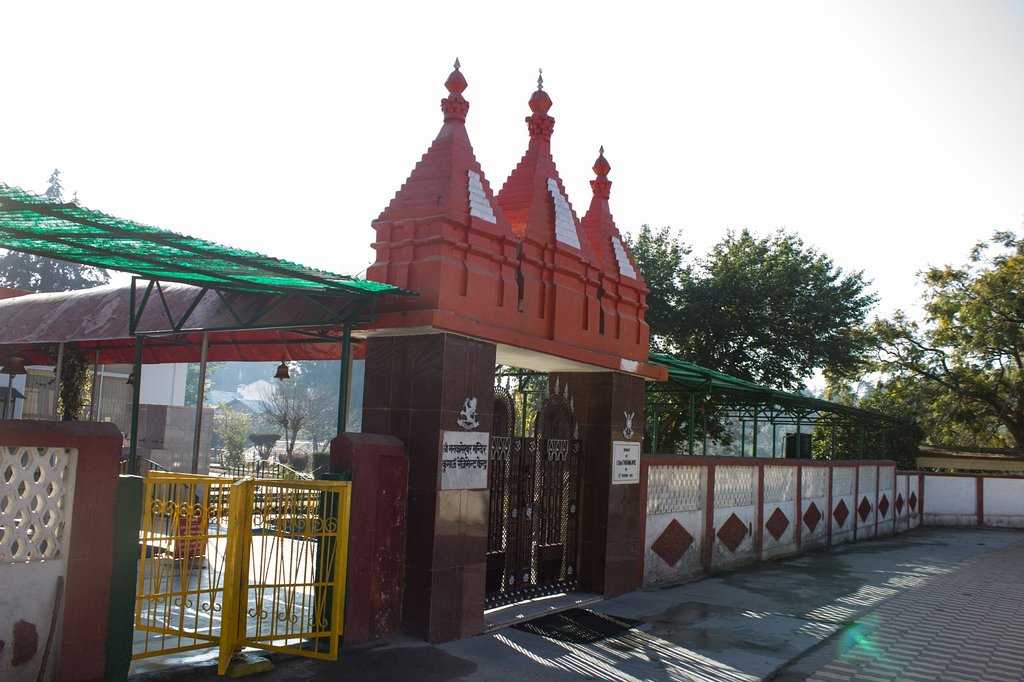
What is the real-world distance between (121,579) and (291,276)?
8.74 feet

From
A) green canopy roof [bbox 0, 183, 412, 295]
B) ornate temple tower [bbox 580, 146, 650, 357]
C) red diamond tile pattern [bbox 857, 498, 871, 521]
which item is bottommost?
red diamond tile pattern [bbox 857, 498, 871, 521]

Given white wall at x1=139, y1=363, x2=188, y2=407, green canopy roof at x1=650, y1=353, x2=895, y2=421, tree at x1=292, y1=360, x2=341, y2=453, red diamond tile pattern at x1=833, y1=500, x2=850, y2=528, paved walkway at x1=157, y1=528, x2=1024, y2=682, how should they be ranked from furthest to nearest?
tree at x1=292, y1=360, x2=341, y2=453, white wall at x1=139, y1=363, x2=188, y2=407, red diamond tile pattern at x1=833, y1=500, x2=850, y2=528, green canopy roof at x1=650, y1=353, x2=895, y2=421, paved walkway at x1=157, y1=528, x2=1024, y2=682

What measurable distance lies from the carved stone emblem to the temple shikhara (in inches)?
26.8

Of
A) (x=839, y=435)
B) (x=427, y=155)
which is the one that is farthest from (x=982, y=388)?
(x=427, y=155)

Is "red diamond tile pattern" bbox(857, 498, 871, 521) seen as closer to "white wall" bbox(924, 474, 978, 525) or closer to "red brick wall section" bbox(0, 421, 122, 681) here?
"white wall" bbox(924, 474, 978, 525)

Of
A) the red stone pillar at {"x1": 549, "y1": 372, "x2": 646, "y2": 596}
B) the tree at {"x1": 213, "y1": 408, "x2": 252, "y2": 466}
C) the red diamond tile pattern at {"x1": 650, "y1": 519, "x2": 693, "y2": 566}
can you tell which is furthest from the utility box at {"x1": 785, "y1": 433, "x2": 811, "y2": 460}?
the tree at {"x1": 213, "y1": 408, "x2": 252, "y2": 466}

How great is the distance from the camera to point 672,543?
11859 mm

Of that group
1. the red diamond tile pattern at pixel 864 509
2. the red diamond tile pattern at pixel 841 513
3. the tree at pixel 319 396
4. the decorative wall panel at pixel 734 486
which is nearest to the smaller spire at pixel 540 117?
the decorative wall panel at pixel 734 486

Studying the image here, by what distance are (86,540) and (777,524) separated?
1284 centimetres

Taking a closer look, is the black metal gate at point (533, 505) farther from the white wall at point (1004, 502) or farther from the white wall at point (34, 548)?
the white wall at point (1004, 502)

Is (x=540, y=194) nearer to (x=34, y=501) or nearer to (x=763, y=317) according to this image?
(x=34, y=501)

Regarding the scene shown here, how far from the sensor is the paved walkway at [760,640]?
7.07m

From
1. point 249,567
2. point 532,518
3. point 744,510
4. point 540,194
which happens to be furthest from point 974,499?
point 249,567

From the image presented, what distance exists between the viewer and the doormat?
8289mm
